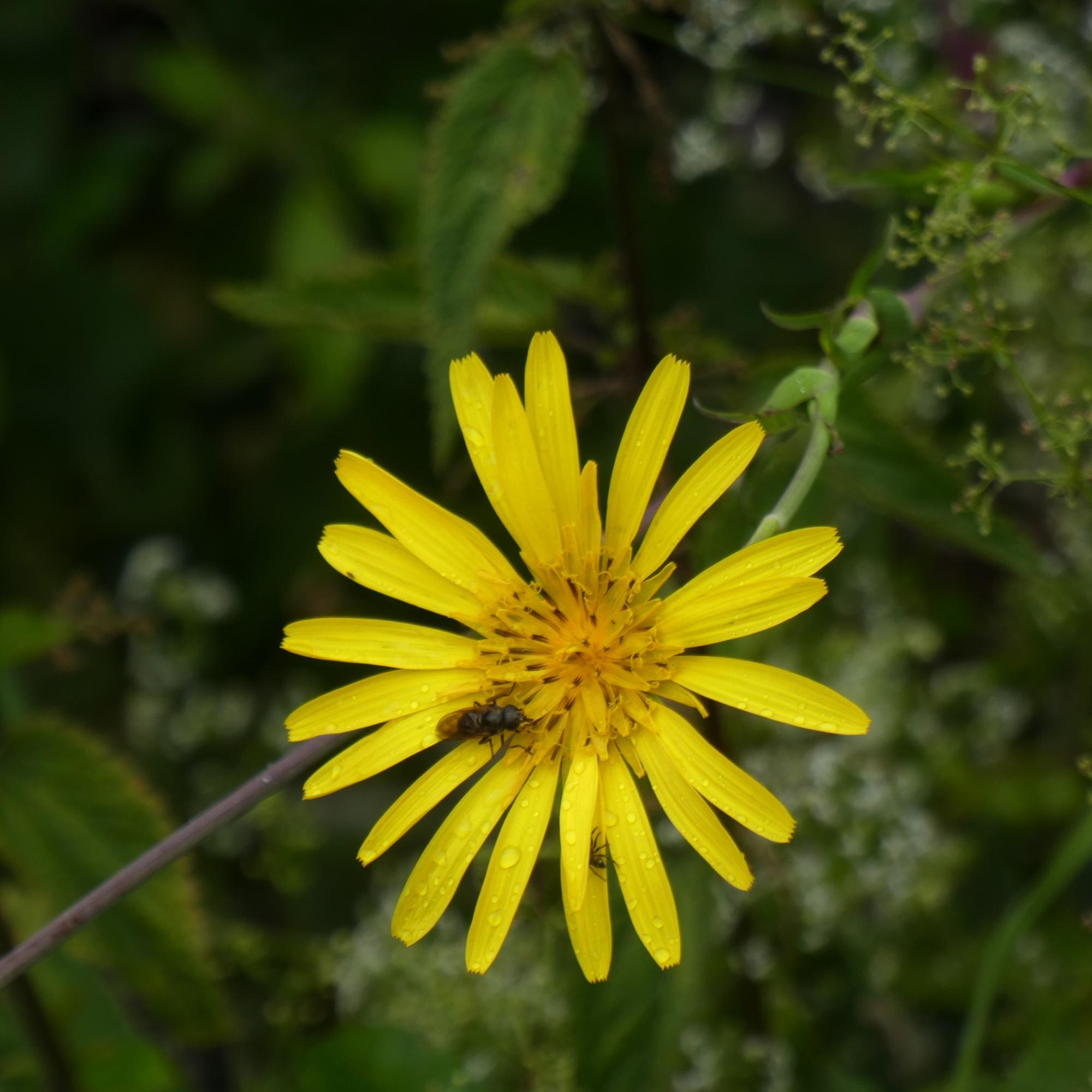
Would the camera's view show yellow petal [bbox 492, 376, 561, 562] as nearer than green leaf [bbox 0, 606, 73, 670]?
Yes

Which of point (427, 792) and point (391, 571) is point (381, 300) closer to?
point (391, 571)

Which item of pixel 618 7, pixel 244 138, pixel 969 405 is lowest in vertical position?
pixel 244 138

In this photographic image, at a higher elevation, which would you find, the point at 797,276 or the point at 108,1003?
the point at 797,276

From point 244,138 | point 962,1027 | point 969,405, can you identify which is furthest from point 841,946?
point 244,138

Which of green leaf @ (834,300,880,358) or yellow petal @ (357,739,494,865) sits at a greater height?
green leaf @ (834,300,880,358)

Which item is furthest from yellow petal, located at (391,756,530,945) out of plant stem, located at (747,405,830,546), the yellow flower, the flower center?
plant stem, located at (747,405,830,546)

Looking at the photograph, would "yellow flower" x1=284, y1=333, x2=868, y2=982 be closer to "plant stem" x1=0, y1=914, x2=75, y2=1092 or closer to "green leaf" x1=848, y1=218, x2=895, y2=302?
"green leaf" x1=848, y1=218, x2=895, y2=302

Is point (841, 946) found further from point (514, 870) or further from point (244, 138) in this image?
point (244, 138)

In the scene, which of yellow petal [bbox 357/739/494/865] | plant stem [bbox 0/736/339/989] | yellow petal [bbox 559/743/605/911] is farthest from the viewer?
yellow petal [bbox 357/739/494/865]
